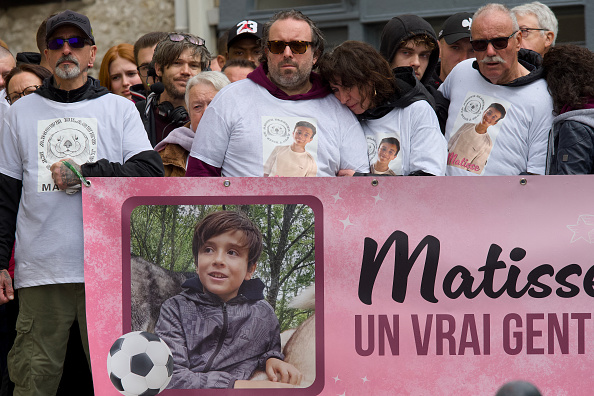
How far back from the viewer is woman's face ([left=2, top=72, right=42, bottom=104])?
20.3ft

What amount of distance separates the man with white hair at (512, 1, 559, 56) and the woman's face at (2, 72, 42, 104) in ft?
10.6

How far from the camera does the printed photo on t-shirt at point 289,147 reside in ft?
15.1

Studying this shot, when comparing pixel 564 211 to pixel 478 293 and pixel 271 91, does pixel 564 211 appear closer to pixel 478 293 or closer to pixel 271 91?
pixel 478 293

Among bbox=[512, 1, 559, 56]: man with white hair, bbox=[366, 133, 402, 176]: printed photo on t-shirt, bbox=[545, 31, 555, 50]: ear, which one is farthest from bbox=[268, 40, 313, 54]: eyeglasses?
bbox=[545, 31, 555, 50]: ear

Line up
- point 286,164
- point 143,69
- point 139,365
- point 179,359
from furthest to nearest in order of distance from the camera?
point 143,69
point 286,164
point 179,359
point 139,365

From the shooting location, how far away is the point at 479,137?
481 centimetres

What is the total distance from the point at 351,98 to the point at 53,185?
1.59 m

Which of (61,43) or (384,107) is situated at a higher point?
(61,43)

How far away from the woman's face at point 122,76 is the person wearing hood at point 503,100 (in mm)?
2986

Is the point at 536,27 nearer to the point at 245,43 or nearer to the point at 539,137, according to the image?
the point at 539,137

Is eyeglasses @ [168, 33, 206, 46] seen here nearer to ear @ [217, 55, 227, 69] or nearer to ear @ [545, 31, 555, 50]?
ear @ [217, 55, 227, 69]

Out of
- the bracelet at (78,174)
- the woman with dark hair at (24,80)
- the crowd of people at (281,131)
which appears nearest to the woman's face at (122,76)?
the woman with dark hair at (24,80)

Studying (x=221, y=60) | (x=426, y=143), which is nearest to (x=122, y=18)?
(x=221, y=60)

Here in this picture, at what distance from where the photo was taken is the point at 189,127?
5473mm
